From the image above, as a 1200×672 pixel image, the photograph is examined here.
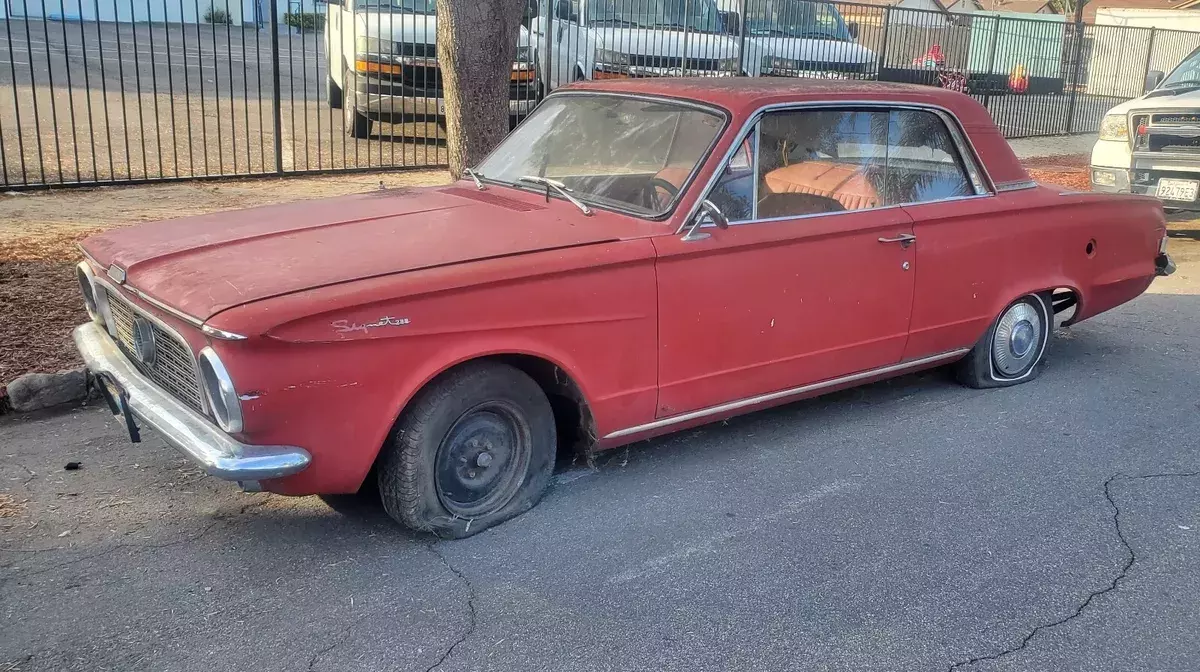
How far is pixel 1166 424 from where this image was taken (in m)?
5.11

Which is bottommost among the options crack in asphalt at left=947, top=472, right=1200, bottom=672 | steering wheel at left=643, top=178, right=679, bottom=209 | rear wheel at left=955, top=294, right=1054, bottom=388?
crack in asphalt at left=947, top=472, right=1200, bottom=672

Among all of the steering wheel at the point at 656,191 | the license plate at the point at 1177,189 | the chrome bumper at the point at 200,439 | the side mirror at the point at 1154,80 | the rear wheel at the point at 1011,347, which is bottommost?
the rear wheel at the point at 1011,347

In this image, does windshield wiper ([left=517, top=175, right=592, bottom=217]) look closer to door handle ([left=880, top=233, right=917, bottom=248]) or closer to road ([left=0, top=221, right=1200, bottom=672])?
road ([left=0, top=221, right=1200, bottom=672])

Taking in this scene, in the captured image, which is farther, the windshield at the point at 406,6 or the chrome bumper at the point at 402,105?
the windshield at the point at 406,6

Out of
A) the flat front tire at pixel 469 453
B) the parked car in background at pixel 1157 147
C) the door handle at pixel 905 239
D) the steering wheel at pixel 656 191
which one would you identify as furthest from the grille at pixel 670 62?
the flat front tire at pixel 469 453

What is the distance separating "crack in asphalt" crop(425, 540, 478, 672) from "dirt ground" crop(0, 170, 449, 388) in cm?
258

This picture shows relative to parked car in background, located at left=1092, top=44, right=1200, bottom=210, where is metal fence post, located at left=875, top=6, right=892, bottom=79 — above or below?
above

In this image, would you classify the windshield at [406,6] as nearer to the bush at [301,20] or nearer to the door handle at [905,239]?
the bush at [301,20]

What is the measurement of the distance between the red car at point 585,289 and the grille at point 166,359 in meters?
0.01

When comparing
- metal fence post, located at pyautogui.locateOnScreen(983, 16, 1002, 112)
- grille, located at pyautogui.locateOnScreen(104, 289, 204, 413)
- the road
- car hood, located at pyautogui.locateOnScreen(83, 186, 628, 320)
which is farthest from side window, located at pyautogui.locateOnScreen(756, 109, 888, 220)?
metal fence post, located at pyautogui.locateOnScreen(983, 16, 1002, 112)

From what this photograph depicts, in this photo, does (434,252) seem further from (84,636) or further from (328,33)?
(328,33)

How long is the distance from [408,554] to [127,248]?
1.64 m

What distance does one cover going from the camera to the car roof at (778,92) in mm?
4453

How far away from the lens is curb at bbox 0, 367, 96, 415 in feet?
15.7
